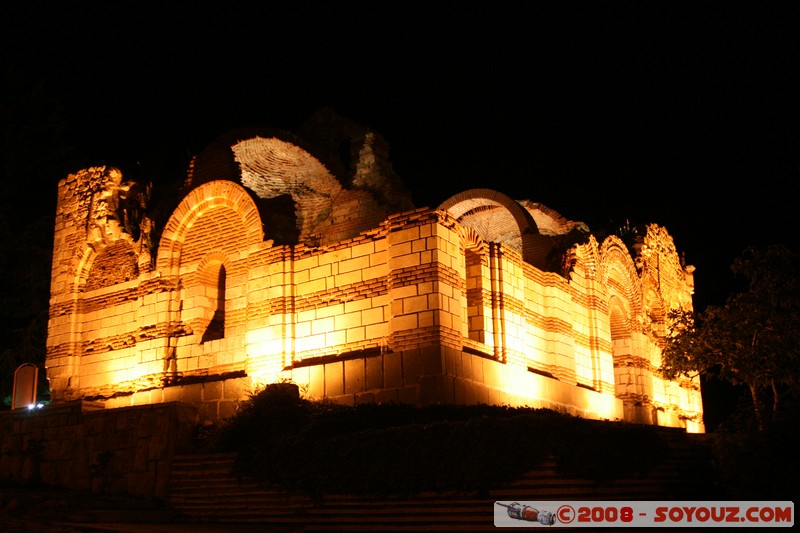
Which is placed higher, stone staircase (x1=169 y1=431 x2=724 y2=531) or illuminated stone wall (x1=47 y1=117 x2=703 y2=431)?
illuminated stone wall (x1=47 y1=117 x2=703 y2=431)

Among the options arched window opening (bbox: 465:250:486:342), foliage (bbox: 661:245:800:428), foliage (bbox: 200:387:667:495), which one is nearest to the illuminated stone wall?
arched window opening (bbox: 465:250:486:342)

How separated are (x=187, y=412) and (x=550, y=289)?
331 inches

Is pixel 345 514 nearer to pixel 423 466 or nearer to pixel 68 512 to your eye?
pixel 423 466

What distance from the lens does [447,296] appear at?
1373cm

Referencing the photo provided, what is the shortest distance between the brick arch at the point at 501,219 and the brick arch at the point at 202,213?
5077 mm

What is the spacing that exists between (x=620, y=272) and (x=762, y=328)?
7683mm

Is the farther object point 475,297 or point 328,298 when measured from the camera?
point 475,297

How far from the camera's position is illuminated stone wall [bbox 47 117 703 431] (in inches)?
547

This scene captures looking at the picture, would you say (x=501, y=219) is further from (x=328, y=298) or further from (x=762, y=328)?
(x=762, y=328)

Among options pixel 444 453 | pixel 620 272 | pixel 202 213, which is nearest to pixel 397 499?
pixel 444 453

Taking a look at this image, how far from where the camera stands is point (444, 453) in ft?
30.2

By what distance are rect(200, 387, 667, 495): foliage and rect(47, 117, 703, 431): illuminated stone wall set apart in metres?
3.00

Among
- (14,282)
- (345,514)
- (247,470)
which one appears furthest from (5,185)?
(345,514)

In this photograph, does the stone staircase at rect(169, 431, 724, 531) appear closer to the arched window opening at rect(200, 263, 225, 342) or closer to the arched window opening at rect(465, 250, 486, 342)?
the arched window opening at rect(465, 250, 486, 342)
